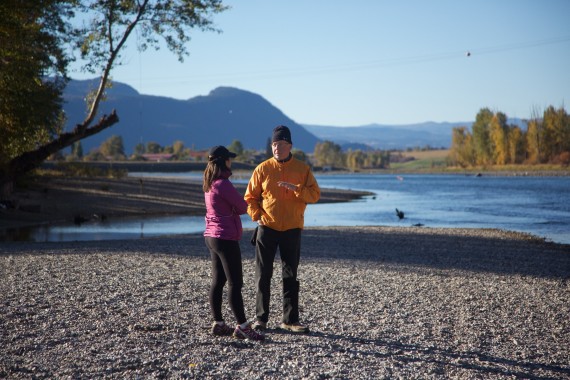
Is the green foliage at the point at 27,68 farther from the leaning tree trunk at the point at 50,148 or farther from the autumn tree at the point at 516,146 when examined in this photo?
the autumn tree at the point at 516,146

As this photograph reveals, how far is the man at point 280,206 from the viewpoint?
803 cm

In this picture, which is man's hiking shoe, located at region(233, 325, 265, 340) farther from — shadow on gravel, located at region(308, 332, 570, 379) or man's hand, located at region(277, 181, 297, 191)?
man's hand, located at region(277, 181, 297, 191)

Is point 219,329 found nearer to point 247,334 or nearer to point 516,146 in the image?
point 247,334

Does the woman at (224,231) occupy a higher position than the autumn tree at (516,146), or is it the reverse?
the autumn tree at (516,146)

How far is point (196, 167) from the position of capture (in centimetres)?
14500

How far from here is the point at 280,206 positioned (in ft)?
26.3

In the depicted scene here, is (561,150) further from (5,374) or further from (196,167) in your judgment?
(5,374)

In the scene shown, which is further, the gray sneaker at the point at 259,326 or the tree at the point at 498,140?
the tree at the point at 498,140

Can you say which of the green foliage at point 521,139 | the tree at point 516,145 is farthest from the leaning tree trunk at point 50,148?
the tree at point 516,145

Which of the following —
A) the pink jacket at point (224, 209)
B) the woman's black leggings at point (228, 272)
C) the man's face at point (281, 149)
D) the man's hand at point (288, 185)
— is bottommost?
the woman's black leggings at point (228, 272)

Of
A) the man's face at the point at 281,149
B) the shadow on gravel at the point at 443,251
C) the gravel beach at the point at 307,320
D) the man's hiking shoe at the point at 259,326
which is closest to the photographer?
the gravel beach at the point at 307,320

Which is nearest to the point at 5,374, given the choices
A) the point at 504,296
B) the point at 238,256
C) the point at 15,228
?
Answer: the point at 238,256

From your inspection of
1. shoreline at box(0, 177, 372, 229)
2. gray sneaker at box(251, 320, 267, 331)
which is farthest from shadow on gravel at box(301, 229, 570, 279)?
shoreline at box(0, 177, 372, 229)

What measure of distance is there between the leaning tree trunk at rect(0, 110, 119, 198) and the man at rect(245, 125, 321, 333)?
18171 millimetres
